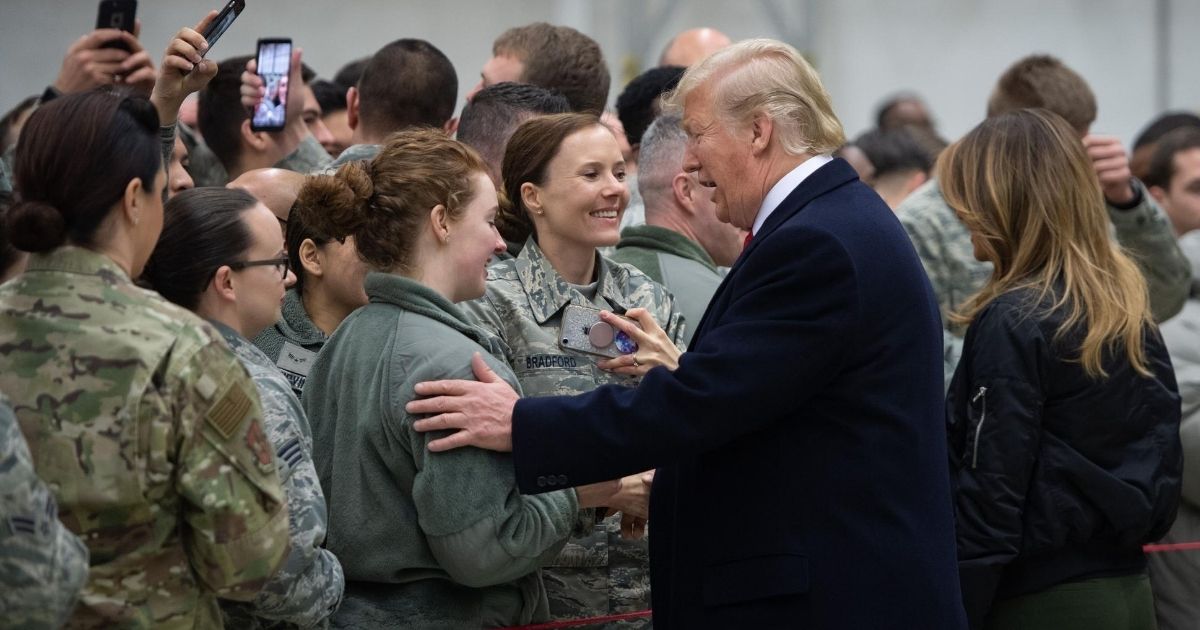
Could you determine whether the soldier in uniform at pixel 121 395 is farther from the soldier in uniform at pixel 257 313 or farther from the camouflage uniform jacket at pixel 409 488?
the camouflage uniform jacket at pixel 409 488

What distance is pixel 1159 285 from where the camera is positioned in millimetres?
3824

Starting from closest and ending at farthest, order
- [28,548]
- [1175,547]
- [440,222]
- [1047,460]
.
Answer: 1. [28,548]
2. [440,222]
3. [1047,460]
4. [1175,547]

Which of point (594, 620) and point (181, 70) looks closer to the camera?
point (181, 70)

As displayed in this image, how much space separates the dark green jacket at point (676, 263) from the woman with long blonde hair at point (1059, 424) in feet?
2.12

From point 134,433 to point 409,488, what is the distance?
705 mm

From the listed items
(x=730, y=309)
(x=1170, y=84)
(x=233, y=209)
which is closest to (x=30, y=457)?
(x=233, y=209)

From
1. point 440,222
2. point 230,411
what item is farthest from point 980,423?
point 230,411

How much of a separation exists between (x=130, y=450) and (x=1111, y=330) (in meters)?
1.89

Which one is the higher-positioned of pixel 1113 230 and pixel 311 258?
pixel 311 258

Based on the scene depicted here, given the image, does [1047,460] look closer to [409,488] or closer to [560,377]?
[560,377]

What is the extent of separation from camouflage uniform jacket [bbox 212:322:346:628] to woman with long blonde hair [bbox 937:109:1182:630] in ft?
4.21

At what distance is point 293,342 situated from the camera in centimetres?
303

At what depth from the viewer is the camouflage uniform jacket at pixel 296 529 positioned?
2.12 m

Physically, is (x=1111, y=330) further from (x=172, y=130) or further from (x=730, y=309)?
(x=172, y=130)
